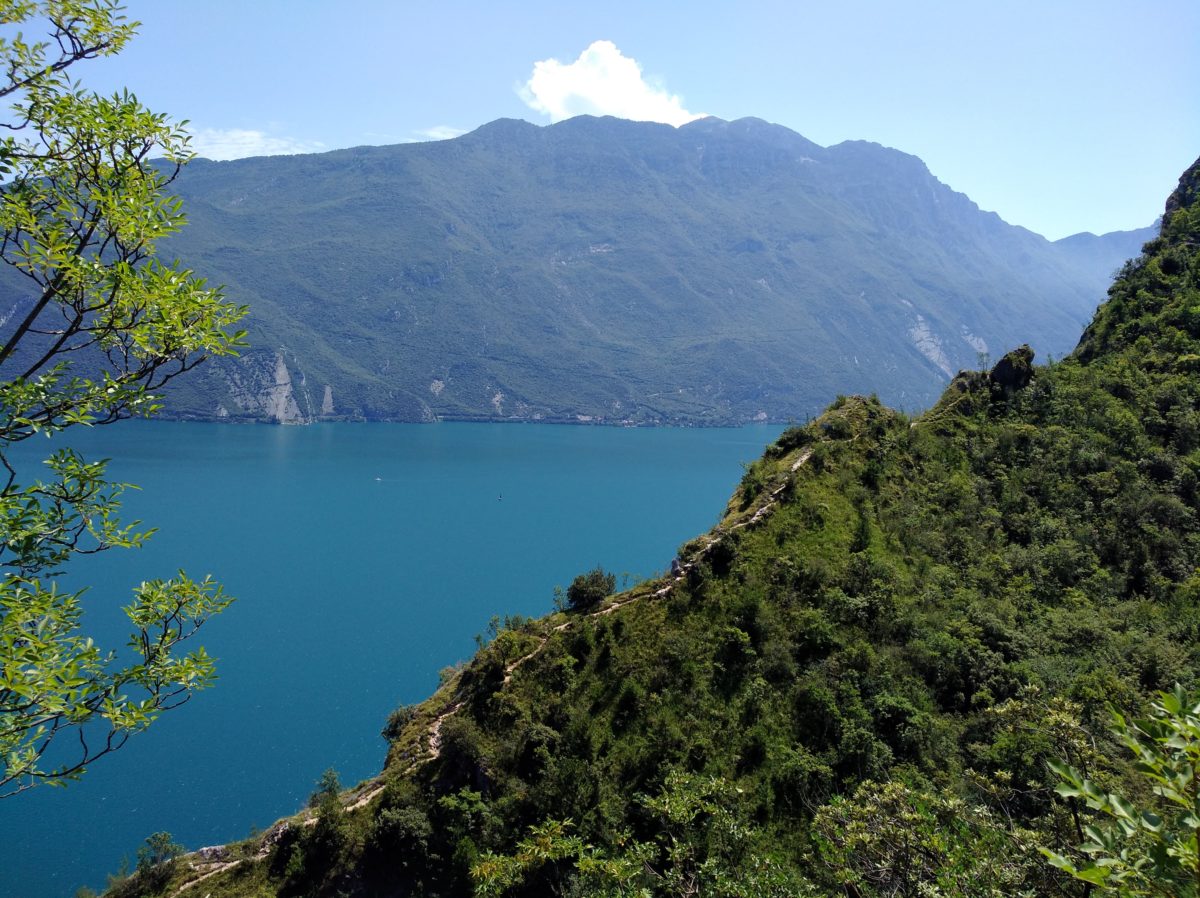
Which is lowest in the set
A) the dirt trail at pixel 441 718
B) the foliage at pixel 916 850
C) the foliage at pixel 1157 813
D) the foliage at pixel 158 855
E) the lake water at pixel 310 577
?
the lake water at pixel 310 577

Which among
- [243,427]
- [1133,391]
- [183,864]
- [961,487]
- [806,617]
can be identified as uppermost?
[1133,391]

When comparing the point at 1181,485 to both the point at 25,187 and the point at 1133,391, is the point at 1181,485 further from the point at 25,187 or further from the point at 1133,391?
the point at 25,187

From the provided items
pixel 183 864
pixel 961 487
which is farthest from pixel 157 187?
pixel 961 487

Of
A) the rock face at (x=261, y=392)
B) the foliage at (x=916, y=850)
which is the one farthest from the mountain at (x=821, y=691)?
the rock face at (x=261, y=392)

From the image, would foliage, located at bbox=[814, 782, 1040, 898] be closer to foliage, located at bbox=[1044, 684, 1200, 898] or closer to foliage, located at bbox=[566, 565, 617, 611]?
foliage, located at bbox=[1044, 684, 1200, 898]

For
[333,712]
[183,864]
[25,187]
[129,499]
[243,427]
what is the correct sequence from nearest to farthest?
[25,187] → [183,864] → [333,712] → [129,499] → [243,427]

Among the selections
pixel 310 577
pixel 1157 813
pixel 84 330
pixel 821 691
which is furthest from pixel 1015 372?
pixel 310 577

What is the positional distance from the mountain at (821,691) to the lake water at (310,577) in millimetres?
13321

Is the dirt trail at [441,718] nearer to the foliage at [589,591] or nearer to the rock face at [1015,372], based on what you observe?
the foliage at [589,591]

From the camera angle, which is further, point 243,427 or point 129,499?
point 243,427

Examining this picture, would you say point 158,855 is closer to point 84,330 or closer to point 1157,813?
point 84,330

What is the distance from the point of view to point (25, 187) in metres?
4.93

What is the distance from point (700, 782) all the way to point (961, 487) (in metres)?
21.4

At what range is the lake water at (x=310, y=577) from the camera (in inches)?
1212
